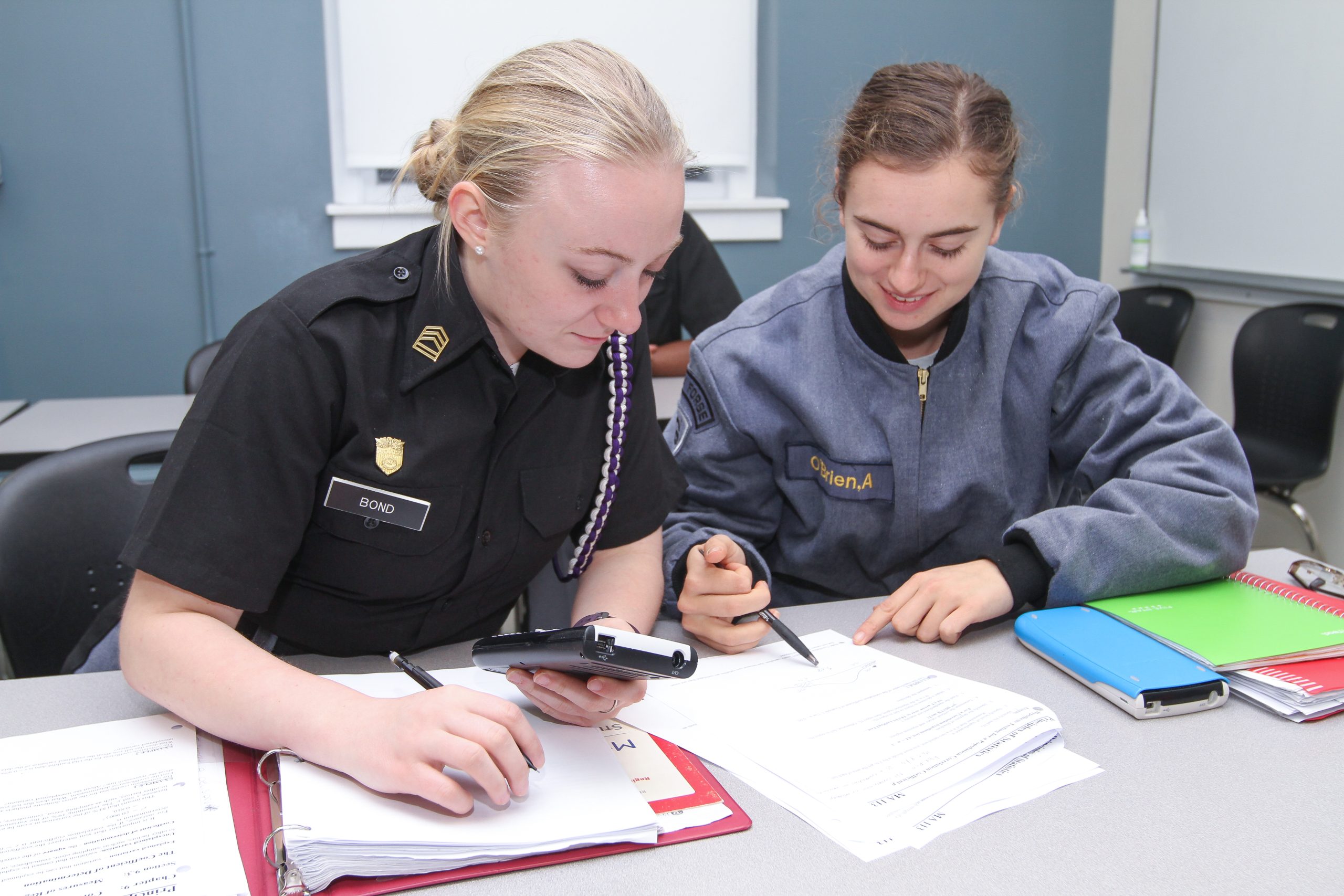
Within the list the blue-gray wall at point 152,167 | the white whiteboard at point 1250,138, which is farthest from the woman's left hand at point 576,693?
the white whiteboard at point 1250,138

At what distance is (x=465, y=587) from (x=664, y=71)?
282 cm

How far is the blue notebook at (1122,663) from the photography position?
922mm

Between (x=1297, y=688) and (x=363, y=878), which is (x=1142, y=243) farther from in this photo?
(x=363, y=878)

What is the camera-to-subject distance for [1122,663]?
3.18 ft

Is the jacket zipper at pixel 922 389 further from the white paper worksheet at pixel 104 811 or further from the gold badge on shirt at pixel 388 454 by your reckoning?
the white paper worksheet at pixel 104 811

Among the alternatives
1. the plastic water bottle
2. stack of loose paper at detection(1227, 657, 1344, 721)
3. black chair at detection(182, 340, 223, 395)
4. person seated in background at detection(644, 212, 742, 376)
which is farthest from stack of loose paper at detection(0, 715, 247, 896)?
the plastic water bottle

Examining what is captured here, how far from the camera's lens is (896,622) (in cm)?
109

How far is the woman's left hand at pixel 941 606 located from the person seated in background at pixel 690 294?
187 cm

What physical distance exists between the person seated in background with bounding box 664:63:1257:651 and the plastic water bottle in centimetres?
252

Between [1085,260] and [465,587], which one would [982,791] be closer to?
[465,587]

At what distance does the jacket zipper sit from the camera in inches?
52.6

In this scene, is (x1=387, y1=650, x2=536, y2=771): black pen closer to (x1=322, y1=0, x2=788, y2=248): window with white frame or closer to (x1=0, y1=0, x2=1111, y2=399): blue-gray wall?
A: (x1=322, y1=0, x2=788, y2=248): window with white frame

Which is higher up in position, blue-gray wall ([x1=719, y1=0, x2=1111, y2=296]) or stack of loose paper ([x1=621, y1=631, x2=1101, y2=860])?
blue-gray wall ([x1=719, y1=0, x2=1111, y2=296])

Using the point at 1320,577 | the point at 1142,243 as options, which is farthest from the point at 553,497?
the point at 1142,243
